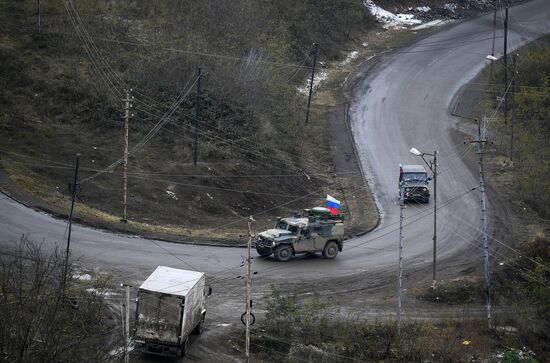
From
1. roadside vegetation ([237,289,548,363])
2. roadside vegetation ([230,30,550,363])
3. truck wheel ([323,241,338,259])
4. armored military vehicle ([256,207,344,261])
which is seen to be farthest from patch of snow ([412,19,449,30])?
roadside vegetation ([237,289,548,363])

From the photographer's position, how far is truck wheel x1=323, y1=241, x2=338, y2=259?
42000 millimetres

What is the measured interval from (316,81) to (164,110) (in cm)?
2062

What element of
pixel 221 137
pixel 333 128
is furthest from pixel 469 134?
pixel 221 137

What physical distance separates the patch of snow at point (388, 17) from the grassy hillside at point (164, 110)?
15.7 meters

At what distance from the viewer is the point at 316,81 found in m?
74.9

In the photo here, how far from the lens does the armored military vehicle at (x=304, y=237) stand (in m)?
40.7

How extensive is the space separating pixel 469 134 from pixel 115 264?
118ft

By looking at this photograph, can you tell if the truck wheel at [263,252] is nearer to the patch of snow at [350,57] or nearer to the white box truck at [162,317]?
the white box truck at [162,317]

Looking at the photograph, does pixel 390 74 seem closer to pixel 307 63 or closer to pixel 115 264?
pixel 307 63

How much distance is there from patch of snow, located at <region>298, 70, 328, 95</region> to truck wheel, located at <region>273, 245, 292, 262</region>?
105ft

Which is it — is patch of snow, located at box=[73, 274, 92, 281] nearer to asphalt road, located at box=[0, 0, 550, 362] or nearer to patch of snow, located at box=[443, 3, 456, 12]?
asphalt road, located at box=[0, 0, 550, 362]

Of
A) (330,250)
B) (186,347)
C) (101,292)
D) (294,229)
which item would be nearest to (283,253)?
(294,229)

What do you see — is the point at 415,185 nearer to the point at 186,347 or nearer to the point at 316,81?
the point at 186,347

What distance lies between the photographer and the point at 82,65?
61.9m
